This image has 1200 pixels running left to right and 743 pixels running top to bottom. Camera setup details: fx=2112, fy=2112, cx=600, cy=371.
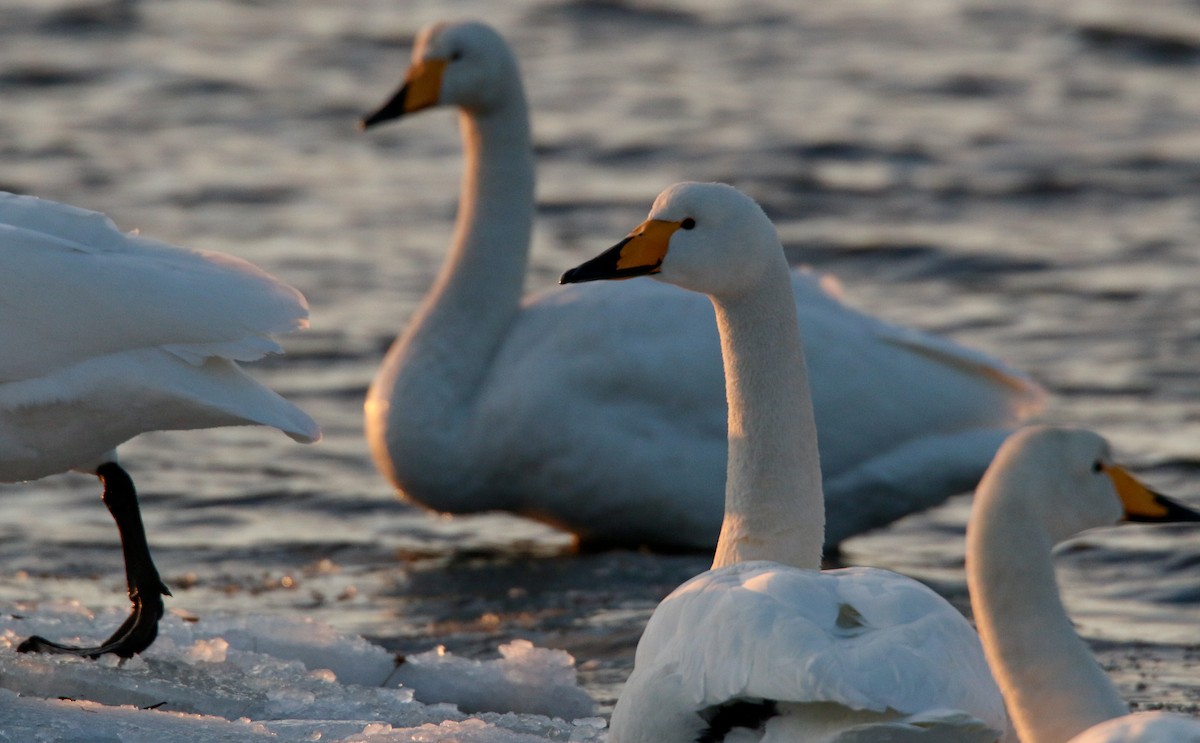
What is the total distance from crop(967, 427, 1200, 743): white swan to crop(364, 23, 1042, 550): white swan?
2321mm

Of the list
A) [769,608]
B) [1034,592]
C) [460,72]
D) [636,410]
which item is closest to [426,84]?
[460,72]

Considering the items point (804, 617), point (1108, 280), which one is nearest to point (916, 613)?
point (804, 617)

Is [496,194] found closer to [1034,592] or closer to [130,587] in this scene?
[130,587]

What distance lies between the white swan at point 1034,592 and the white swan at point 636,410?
7.61 feet

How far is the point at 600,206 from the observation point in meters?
11.3

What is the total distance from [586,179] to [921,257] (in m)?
2.20

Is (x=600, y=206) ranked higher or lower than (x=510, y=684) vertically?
lower

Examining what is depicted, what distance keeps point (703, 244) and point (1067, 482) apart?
41.1 inches

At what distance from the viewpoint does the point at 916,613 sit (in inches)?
133

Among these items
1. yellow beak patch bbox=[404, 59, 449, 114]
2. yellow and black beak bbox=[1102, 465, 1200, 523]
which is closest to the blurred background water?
yellow and black beak bbox=[1102, 465, 1200, 523]

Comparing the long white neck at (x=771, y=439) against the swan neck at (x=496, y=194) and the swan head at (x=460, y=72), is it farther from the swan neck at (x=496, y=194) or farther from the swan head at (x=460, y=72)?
the swan head at (x=460, y=72)

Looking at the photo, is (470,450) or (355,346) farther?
(355,346)

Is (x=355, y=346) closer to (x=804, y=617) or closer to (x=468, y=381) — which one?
(x=468, y=381)

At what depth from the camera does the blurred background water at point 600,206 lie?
261 inches
